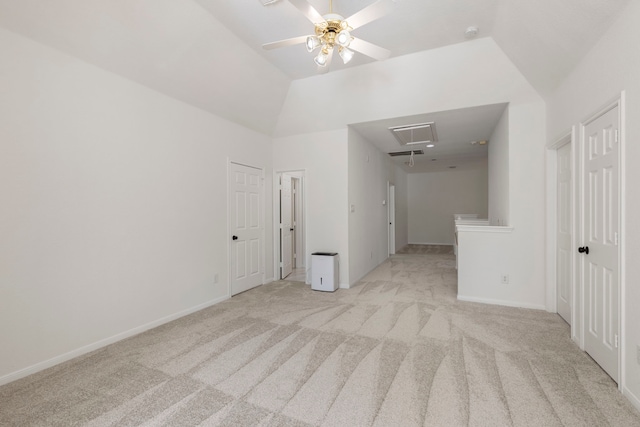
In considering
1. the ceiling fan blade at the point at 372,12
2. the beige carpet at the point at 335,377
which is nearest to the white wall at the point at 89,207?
the beige carpet at the point at 335,377

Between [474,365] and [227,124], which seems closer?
[474,365]

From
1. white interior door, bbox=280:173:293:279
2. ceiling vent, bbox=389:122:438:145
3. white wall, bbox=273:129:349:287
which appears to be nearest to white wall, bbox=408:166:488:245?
ceiling vent, bbox=389:122:438:145

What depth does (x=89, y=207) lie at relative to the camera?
9.01 ft

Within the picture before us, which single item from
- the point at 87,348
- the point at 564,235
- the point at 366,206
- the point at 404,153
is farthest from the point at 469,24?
the point at 87,348

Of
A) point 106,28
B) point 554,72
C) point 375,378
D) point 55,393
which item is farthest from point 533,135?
point 55,393

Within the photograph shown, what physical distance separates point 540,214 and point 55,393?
516cm

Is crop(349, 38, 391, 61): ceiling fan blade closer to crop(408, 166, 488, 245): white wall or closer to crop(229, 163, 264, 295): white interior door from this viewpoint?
crop(229, 163, 264, 295): white interior door

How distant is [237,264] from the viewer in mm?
4551

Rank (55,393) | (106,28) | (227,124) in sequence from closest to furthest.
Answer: (55,393) < (106,28) < (227,124)

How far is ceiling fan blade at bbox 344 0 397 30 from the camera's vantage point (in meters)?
1.96

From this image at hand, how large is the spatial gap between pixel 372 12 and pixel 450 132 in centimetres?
369

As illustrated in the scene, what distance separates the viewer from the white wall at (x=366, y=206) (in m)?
5.04

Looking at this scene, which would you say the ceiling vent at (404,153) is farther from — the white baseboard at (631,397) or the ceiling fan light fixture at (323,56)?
the white baseboard at (631,397)

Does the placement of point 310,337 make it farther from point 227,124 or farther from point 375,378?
point 227,124
